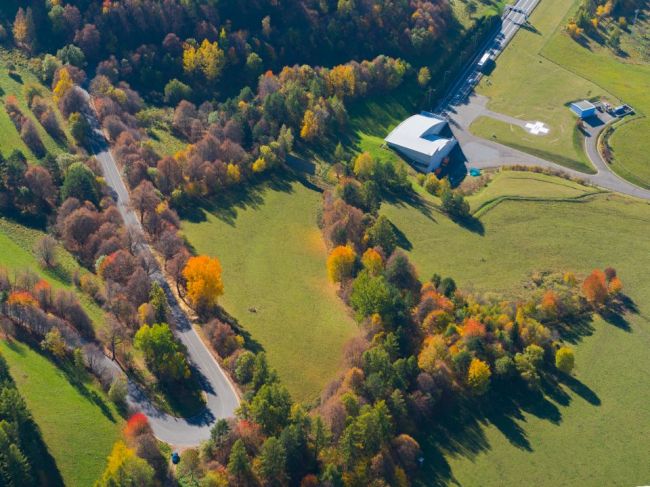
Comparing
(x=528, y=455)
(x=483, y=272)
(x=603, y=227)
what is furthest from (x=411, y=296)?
(x=603, y=227)

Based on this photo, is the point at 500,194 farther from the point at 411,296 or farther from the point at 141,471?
the point at 141,471

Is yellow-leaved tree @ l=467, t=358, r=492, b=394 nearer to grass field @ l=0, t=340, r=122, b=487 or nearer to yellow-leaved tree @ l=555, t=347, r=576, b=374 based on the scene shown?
yellow-leaved tree @ l=555, t=347, r=576, b=374

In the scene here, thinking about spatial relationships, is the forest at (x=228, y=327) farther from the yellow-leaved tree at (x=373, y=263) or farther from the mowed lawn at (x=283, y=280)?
the mowed lawn at (x=283, y=280)

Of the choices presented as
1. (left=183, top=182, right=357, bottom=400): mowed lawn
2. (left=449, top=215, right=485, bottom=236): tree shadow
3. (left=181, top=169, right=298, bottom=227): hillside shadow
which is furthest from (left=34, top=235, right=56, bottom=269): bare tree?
(left=449, top=215, right=485, bottom=236): tree shadow

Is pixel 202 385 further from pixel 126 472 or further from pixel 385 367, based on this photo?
pixel 385 367

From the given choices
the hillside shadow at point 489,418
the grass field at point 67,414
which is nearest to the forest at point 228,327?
the hillside shadow at point 489,418

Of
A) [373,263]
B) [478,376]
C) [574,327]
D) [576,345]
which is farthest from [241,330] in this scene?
[574,327]
